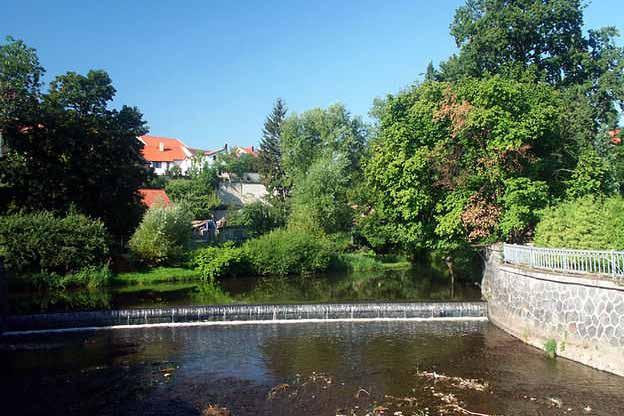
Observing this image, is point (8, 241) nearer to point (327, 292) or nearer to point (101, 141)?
point (101, 141)

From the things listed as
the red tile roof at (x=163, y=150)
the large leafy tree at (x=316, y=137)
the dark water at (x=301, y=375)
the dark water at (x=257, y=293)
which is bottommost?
the dark water at (x=301, y=375)

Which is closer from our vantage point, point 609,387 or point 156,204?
point 609,387

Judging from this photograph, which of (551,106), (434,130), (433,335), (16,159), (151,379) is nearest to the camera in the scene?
(151,379)

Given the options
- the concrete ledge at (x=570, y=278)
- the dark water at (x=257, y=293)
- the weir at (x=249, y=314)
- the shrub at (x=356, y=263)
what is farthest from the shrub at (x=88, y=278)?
the concrete ledge at (x=570, y=278)

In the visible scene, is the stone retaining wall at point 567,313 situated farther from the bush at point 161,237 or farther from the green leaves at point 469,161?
the bush at point 161,237

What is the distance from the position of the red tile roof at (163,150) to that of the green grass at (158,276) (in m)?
57.9

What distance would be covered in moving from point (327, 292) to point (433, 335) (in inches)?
441

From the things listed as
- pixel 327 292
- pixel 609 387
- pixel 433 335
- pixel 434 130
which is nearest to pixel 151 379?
pixel 433 335

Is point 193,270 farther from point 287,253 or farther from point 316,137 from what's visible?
point 316,137

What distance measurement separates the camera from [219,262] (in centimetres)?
3488

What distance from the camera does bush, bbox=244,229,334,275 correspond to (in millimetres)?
36562

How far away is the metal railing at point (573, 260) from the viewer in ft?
44.7

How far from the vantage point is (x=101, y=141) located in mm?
36000

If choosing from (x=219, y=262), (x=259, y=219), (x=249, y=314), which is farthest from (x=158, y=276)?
(x=259, y=219)
